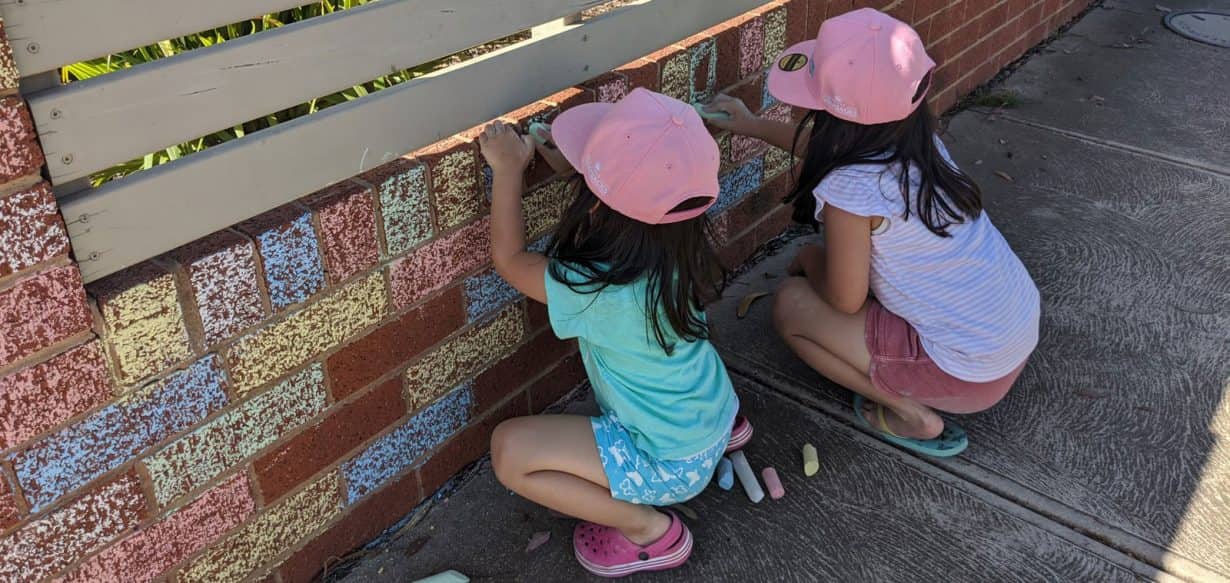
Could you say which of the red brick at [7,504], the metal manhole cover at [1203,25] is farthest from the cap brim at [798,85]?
the metal manhole cover at [1203,25]

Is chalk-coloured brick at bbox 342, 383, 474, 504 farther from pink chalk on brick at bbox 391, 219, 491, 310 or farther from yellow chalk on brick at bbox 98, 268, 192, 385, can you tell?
yellow chalk on brick at bbox 98, 268, 192, 385

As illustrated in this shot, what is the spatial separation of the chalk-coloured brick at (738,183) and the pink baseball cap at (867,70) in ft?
2.31

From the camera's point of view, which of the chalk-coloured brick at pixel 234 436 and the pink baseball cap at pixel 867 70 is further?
the pink baseball cap at pixel 867 70

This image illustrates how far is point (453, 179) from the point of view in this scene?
2.30m

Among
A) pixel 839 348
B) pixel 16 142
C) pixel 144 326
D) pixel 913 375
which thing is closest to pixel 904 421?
pixel 913 375

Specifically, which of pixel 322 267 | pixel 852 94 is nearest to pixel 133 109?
pixel 322 267

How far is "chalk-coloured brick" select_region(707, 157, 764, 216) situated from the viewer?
10.8 feet

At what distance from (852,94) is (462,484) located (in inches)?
54.2

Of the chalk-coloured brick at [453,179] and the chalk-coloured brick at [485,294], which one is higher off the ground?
the chalk-coloured brick at [453,179]

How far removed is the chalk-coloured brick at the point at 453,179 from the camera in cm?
225

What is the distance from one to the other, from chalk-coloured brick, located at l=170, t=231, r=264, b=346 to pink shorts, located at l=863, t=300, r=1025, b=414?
1.61 metres

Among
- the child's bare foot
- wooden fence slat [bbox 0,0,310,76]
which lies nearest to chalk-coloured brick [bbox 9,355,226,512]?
wooden fence slat [bbox 0,0,310,76]

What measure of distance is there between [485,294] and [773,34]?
136 cm

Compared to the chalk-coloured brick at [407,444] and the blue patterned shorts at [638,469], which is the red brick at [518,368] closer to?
the chalk-coloured brick at [407,444]
